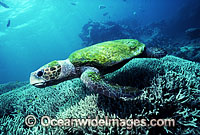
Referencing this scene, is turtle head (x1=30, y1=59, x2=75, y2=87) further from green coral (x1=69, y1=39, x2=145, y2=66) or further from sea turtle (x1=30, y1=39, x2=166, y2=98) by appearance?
green coral (x1=69, y1=39, x2=145, y2=66)

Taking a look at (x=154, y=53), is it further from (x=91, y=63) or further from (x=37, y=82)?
(x=37, y=82)

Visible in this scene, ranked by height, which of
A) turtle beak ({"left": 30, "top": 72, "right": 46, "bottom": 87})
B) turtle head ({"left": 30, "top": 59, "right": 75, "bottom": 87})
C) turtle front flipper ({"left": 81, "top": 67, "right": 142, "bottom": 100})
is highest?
turtle head ({"left": 30, "top": 59, "right": 75, "bottom": 87})

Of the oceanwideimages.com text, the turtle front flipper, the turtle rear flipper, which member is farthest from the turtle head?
the turtle rear flipper

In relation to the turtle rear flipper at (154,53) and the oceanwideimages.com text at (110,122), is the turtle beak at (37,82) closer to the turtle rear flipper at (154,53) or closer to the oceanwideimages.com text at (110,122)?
the oceanwideimages.com text at (110,122)

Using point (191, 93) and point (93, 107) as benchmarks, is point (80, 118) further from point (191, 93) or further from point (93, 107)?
point (191, 93)

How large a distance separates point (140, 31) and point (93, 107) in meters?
23.7

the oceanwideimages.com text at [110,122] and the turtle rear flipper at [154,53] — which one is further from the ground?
the turtle rear flipper at [154,53]

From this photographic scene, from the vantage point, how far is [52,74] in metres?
2.50

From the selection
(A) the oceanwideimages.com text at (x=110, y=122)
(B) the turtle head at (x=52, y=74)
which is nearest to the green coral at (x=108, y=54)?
(B) the turtle head at (x=52, y=74)

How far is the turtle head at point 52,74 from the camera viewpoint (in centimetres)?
242

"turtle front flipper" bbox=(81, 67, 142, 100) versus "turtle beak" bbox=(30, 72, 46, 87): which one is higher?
"turtle beak" bbox=(30, 72, 46, 87)

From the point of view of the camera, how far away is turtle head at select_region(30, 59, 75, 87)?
2.42m

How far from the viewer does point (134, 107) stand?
6.07 ft

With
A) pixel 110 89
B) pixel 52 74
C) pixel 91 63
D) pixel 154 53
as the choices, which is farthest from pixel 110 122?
pixel 154 53
